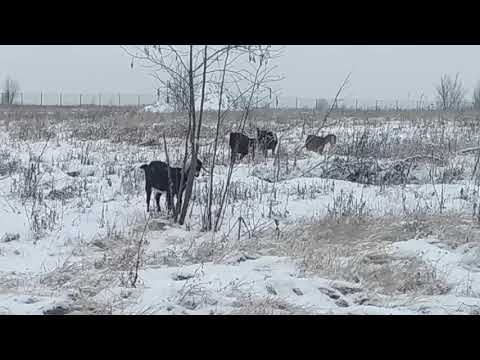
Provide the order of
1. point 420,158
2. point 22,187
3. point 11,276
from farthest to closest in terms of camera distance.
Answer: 1. point 420,158
2. point 22,187
3. point 11,276

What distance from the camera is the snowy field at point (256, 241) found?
507 centimetres

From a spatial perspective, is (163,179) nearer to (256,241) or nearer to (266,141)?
(256,241)

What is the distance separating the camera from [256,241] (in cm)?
714

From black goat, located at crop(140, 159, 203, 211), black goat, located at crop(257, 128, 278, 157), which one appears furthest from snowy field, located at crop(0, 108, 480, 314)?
black goat, located at crop(257, 128, 278, 157)

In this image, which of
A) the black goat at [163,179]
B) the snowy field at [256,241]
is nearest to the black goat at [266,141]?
the snowy field at [256,241]

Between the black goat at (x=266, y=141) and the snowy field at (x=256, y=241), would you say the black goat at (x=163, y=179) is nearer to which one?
the snowy field at (x=256, y=241)

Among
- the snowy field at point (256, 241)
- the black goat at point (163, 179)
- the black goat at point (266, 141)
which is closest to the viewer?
the snowy field at point (256, 241)

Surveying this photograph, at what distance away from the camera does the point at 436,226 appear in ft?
24.7

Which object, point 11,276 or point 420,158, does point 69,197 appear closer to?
point 11,276

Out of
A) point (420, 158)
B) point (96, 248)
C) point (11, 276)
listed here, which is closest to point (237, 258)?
point (96, 248)

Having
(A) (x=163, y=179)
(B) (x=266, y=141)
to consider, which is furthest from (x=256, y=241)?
(B) (x=266, y=141)

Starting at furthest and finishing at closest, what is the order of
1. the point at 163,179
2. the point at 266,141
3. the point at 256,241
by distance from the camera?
the point at 266,141 → the point at 163,179 → the point at 256,241

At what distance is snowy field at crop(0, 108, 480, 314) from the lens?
507 centimetres
